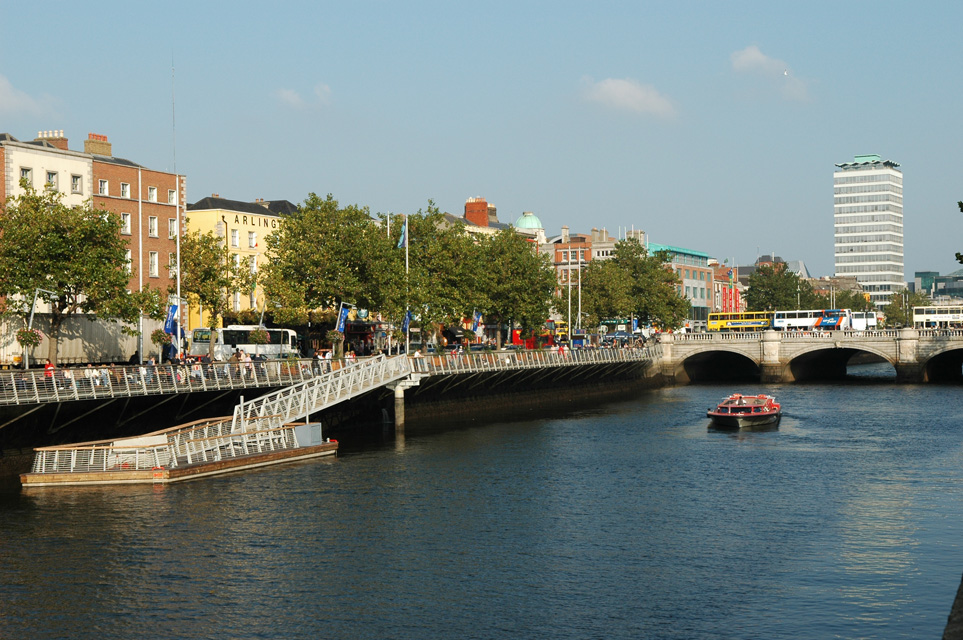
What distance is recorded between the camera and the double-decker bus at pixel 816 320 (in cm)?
14938

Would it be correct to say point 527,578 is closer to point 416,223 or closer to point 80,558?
point 80,558

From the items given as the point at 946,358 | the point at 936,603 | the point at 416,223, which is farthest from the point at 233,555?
the point at 946,358

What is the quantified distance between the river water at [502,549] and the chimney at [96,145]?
145 ft

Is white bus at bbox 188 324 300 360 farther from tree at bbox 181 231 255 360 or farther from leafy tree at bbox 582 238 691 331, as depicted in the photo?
leafy tree at bbox 582 238 691 331

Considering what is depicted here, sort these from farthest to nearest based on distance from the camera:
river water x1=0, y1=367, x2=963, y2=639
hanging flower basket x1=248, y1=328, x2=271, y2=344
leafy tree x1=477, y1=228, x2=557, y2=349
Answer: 1. leafy tree x1=477, y1=228, x2=557, y2=349
2. hanging flower basket x1=248, y1=328, x2=271, y2=344
3. river water x1=0, y1=367, x2=963, y2=639

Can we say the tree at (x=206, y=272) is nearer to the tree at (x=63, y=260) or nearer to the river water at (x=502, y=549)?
the tree at (x=63, y=260)

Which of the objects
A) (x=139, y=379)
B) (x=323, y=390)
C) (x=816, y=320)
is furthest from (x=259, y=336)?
(x=816, y=320)

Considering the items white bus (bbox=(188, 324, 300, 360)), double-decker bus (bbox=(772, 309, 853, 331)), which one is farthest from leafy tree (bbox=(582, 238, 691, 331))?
white bus (bbox=(188, 324, 300, 360))

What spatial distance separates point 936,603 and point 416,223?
7712 centimetres

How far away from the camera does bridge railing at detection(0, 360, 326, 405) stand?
4884cm

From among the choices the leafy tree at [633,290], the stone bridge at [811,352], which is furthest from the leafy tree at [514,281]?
the leafy tree at [633,290]

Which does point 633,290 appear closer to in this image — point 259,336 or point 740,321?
point 740,321

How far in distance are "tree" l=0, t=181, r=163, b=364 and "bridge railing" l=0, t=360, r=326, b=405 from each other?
5.87 metres

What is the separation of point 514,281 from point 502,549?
3081 inches
